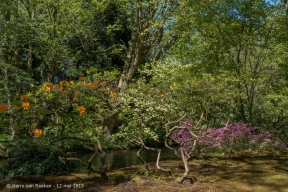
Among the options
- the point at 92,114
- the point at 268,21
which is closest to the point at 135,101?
the point at 92,114

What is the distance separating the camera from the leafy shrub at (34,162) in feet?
20.6

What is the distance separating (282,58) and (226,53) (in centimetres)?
203

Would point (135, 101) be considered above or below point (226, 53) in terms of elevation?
below

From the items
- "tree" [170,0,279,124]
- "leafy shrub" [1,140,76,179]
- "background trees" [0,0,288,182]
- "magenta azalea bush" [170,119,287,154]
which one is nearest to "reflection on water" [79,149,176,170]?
"background trees" [0,0,288,182]

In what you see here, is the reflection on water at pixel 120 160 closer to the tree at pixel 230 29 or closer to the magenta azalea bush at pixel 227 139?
the magenta azalea bush at pixel 227 139

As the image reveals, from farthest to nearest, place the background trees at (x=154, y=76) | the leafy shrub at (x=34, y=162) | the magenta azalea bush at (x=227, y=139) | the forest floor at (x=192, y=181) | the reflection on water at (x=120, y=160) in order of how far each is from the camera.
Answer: the reflection on water at (x=120, y=160) < the magenta azalea bush at (x=227, y=139) < the leafy shrub at (x=34, y=162) < the background trees at (x=154, y=76) < the forest floor at (x=192, y=181)

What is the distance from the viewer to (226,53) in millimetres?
10148

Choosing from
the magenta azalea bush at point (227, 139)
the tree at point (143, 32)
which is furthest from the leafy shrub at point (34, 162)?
the tree at point (143, 32)

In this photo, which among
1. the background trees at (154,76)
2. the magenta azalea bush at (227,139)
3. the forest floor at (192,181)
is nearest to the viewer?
the forest floor at (192,181)

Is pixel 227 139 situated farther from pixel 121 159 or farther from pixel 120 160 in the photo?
pixel 121 159

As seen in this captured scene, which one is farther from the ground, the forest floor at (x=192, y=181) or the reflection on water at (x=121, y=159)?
the forest floor at (x=192, y=181)

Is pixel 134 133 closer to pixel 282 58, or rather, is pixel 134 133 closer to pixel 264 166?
pixel 264 166

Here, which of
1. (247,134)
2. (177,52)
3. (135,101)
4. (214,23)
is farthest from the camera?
(177,52)

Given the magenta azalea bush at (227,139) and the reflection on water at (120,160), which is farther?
the reflection on water at (120,160)
